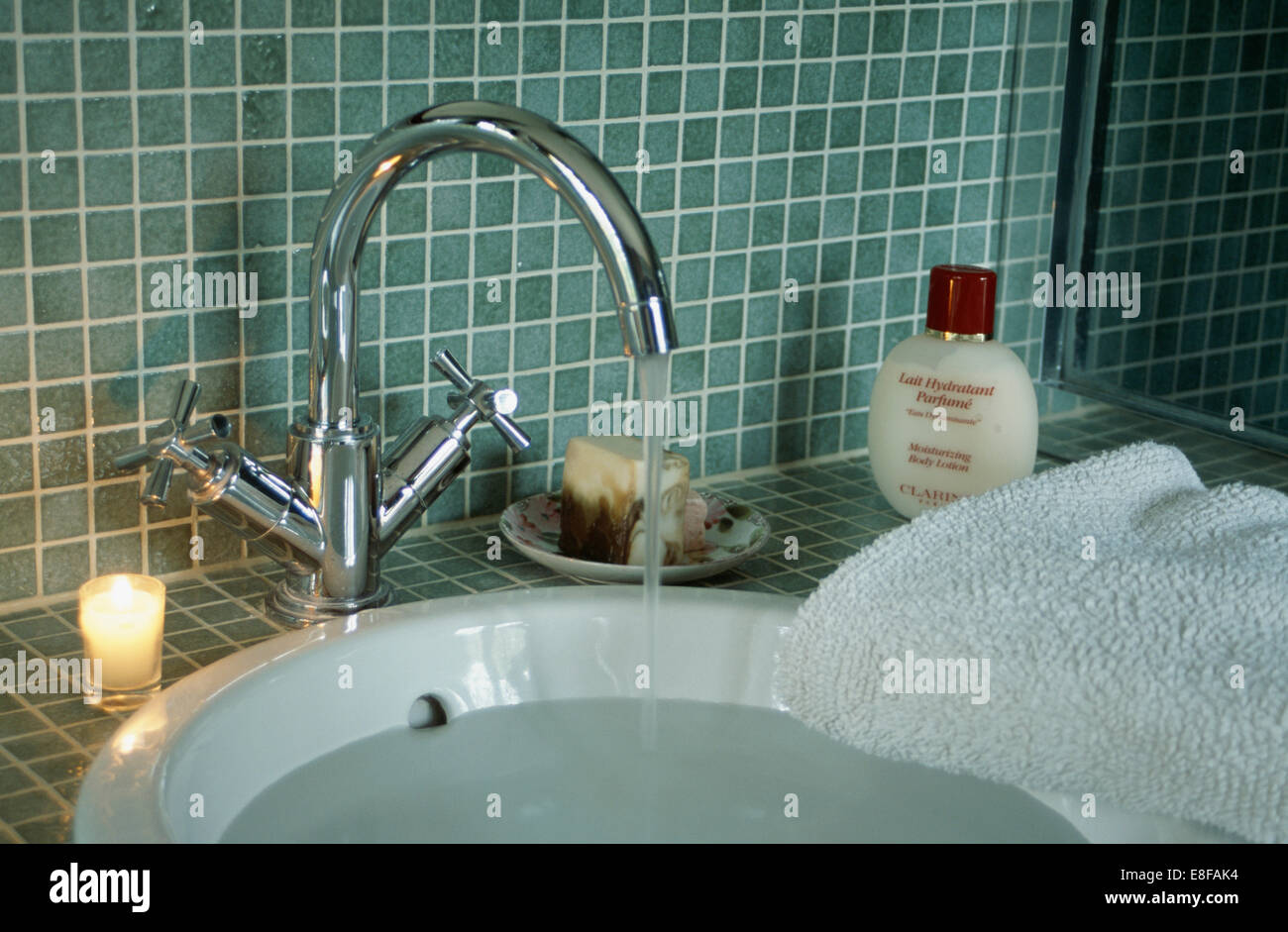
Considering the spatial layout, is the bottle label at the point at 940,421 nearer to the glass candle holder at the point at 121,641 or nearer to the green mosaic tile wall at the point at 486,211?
the green mosaic tile wall at the point at 486,211

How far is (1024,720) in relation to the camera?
0.82 metres

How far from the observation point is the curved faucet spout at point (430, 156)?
80 centimetres

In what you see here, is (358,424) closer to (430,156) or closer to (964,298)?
(430,156)

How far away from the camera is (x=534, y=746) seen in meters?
0.92

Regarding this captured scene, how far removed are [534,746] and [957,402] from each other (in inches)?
17.0

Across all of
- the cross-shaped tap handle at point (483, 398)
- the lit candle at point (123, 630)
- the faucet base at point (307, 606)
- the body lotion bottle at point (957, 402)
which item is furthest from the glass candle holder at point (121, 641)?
the body lotion bottle at point (957, 402)

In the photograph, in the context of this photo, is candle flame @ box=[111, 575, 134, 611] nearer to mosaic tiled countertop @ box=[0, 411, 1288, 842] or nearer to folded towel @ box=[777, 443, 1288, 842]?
mosaic tiled countertop @ box=[0, 411, 1288, 842]

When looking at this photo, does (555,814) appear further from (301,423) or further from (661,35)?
(661,35)

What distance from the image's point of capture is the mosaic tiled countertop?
31.8 inches

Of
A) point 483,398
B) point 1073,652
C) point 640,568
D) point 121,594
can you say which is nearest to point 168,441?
point 121,594

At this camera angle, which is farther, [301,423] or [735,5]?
[735,5]

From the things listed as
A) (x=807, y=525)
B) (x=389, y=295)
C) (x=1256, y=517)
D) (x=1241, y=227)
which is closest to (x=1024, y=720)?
(x=1256, y=517)

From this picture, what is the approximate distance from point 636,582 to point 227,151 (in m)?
0.36
